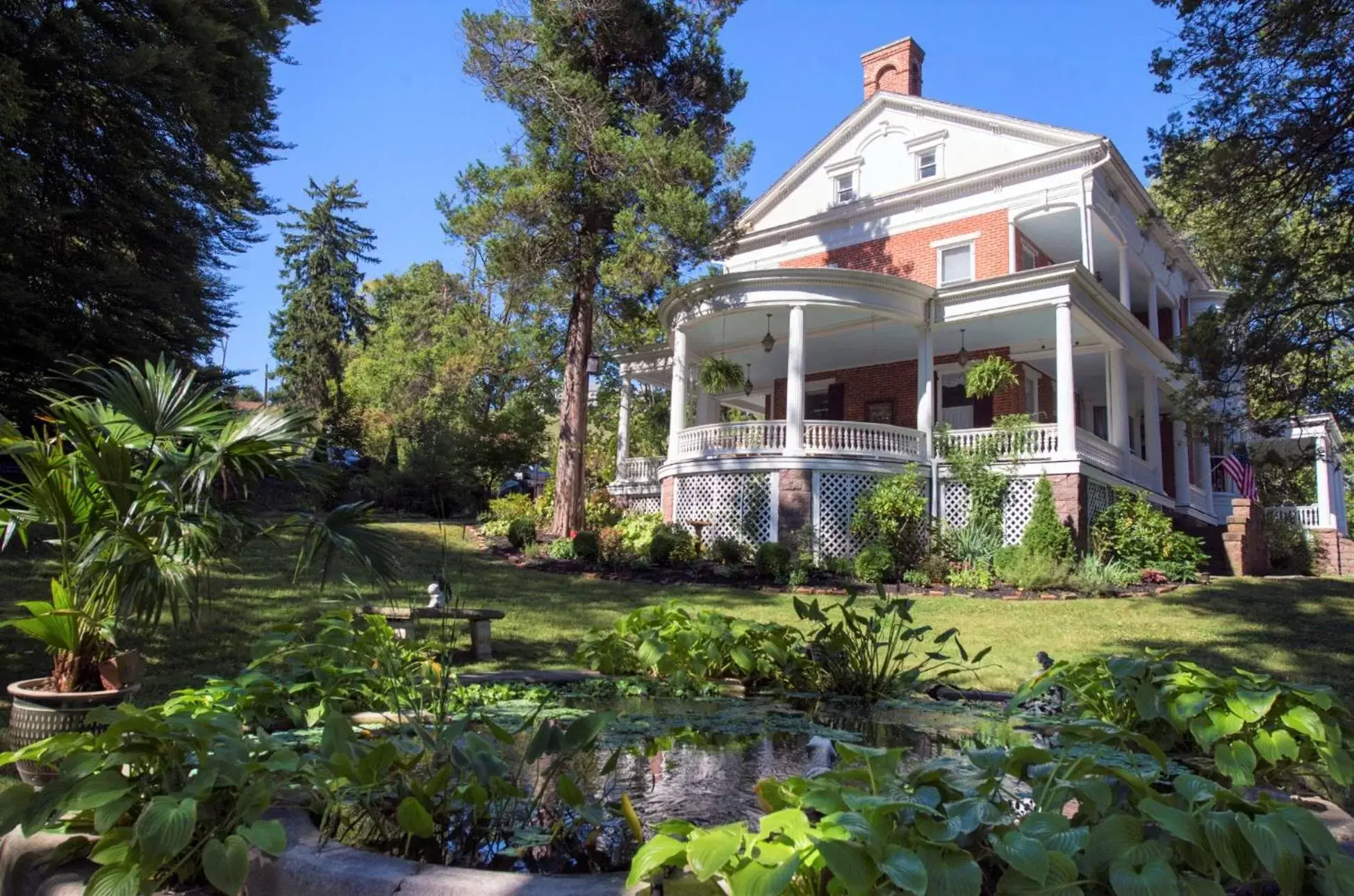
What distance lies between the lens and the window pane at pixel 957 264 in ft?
60.7

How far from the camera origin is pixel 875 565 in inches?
498

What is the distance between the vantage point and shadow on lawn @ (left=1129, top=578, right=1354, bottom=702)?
7.14m

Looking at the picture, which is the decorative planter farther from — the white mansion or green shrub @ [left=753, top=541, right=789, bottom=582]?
the white mansion

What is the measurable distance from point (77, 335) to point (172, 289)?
5.62ft

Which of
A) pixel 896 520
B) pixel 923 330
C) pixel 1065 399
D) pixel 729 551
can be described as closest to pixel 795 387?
pixel 896 520

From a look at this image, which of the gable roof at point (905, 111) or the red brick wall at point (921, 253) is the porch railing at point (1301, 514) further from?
the gable roof at point (905, 111)

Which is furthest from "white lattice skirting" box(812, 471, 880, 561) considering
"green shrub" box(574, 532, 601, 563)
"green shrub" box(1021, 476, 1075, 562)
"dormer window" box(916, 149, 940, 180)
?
"dormer window" box(916, 149, 940, 180)

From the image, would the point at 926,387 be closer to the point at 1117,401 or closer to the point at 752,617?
the point at 1117,401

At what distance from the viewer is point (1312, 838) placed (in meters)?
1.73

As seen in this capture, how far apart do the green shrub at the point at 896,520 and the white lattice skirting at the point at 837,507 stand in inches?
12.0

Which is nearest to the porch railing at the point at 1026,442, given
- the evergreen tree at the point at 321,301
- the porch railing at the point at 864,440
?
the porch railing at the point at 864,440

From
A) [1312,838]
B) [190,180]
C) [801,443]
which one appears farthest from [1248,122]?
[190,180]

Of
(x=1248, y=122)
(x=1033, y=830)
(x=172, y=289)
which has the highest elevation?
(x=1248, y=122)

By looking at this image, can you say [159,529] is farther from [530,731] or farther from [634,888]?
[634,888]
